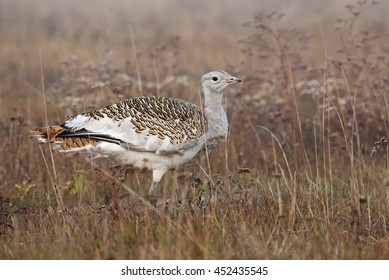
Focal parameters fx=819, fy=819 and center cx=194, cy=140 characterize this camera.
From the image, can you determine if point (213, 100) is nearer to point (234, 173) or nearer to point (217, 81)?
point (217, 81)

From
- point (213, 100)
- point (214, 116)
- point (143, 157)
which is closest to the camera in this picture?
point (143, 157)

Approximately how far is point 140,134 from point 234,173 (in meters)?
1.09

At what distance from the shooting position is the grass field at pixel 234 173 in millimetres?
4465

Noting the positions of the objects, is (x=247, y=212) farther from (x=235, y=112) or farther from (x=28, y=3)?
(x=28, y=3)

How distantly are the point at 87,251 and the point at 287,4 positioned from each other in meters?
17.9

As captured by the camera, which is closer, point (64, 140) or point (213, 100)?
point (64, 140)

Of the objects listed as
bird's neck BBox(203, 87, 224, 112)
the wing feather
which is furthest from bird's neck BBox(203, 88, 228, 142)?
the wing feather

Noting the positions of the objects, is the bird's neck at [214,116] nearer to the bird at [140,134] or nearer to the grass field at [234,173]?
the bird at [140,134]

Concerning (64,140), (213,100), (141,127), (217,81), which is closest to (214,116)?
(213,100)

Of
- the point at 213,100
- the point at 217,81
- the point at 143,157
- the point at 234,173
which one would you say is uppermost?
the point at 217,81

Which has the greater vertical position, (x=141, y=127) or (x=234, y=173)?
(x=141, y=127)

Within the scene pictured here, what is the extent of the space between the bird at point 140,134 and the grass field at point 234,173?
Answer: 6.7 inches

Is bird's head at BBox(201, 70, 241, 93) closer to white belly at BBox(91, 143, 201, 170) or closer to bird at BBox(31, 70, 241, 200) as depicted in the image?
bird at BBox(31, 70, 241, 200)

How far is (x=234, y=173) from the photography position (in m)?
6.44
